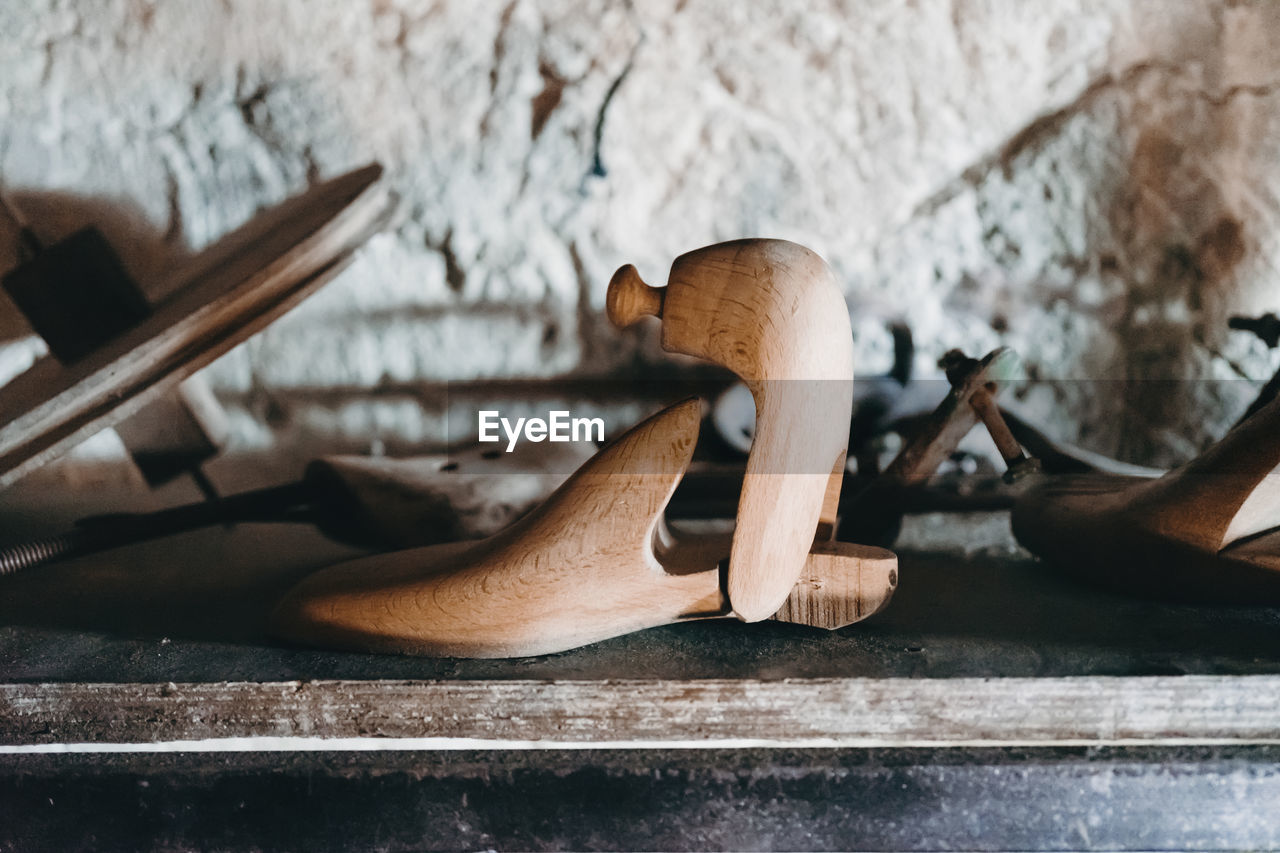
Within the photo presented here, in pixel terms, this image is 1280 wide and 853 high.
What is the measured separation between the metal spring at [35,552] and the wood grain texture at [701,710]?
25 centimetres

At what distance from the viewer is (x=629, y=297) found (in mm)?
515

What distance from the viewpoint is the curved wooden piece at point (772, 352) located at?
495mm

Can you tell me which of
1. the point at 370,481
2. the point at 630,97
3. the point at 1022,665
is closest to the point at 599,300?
the point at 630,97

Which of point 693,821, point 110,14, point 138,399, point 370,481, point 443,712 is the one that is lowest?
point 693,821

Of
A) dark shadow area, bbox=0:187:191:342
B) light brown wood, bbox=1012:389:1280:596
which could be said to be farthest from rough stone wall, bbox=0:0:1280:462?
light brown wood, bbox=1012:389:1280:596

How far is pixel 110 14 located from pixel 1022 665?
46.5 inches

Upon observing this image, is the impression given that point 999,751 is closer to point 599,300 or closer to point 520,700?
point 520,700

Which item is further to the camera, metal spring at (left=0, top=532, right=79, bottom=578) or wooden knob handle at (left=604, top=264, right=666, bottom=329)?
metal spring at (left=0, top=532, right=79, bottom=578)

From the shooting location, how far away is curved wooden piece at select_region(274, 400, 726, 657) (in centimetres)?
53

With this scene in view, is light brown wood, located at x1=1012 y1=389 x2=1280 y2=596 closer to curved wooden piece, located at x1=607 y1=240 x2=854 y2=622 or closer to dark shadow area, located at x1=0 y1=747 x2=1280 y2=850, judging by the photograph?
dark shadow area, located at x1=0 y1=747 x2=1280 y2=850

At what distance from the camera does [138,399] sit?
642mm

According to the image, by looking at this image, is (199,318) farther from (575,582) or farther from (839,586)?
(839,586)

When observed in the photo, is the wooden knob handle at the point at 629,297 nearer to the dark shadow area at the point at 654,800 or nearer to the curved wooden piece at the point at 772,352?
the curved wooden piece at the point at 772,352

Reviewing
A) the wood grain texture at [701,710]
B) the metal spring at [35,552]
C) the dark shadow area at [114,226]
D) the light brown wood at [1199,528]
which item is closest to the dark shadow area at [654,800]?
the wood grain texture at [701,710]
